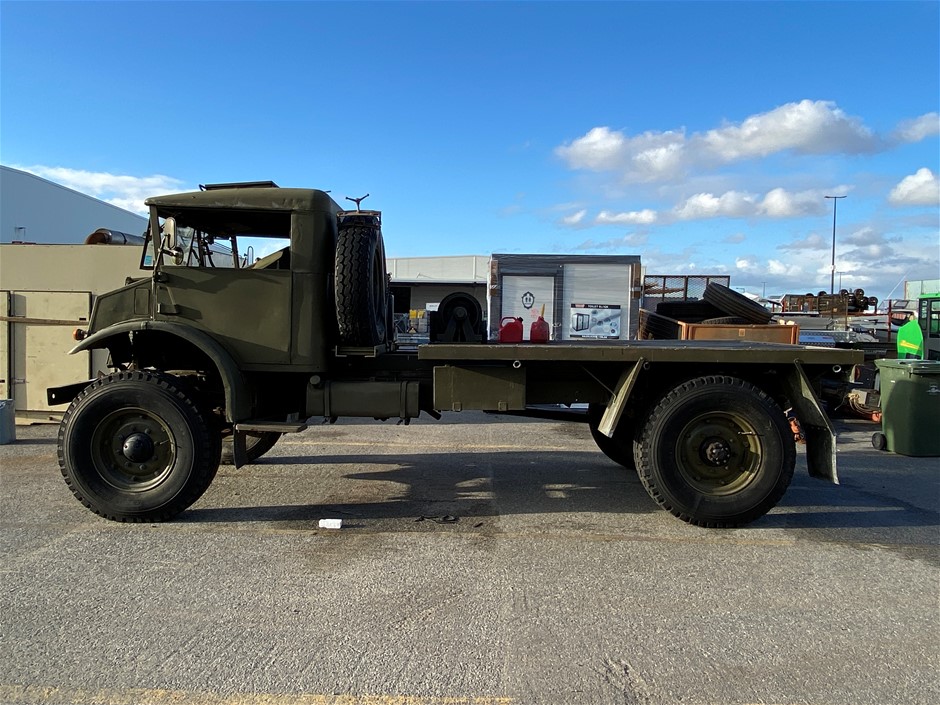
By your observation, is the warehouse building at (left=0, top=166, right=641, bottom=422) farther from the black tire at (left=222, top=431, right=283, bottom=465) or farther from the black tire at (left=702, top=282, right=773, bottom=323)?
the black tire at (left=222, top=431, right=283, bottom=465)

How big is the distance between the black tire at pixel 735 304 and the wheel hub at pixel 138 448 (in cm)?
1150

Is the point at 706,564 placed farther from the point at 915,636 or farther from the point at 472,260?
the point at 472,260

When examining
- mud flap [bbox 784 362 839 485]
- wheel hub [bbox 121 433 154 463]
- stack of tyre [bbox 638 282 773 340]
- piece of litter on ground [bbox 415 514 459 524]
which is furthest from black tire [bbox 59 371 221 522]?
stack of tyre [bbox 638 282 773 340]

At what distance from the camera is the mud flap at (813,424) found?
4945mm

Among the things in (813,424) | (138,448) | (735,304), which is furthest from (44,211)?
(813,424)

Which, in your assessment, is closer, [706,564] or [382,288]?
[706,564]

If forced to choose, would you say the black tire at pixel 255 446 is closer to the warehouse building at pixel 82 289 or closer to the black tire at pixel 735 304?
the warehouse building at pixel 82 289

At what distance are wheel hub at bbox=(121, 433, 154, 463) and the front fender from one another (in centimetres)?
65

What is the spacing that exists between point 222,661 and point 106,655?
60 centimetres

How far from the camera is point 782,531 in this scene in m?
4.98

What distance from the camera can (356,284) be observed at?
5031mm

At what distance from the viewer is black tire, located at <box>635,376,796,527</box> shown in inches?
195

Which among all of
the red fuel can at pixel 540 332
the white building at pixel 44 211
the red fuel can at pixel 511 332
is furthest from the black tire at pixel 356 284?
the white building at pixel 44 211

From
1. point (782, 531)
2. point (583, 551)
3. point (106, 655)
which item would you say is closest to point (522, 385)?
A: point (583, 551)
